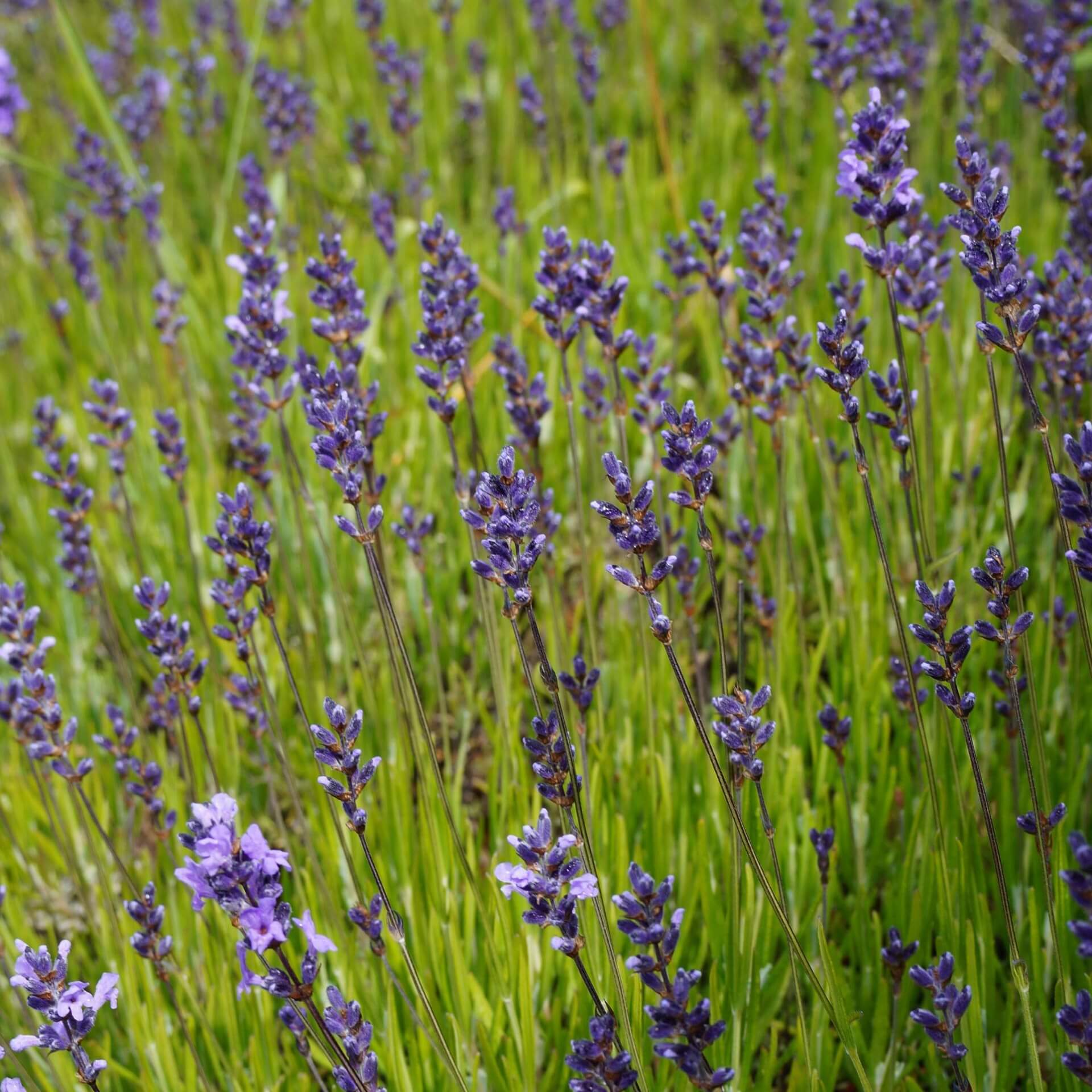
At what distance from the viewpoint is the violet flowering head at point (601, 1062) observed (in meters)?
1.37

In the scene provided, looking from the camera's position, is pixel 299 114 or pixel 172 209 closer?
pixel 299 114

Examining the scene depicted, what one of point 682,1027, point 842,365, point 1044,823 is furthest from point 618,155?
point 682,1027

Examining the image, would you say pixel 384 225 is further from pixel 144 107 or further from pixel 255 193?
pixel 144 107

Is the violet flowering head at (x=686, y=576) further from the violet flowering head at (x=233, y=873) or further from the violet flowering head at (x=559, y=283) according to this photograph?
the violet flowering head at (x=233, y=873)

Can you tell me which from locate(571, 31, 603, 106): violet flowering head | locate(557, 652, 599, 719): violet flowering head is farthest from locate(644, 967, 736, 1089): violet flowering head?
locate(571, 31, 603, 106): violet flowering head

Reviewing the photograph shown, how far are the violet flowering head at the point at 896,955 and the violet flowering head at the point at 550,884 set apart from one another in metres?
0.63

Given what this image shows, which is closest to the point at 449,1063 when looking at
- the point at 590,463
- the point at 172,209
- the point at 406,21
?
the point at 590,463

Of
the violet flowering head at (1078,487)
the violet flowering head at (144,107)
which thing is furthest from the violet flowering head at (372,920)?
the violet flowering head at (144,107)

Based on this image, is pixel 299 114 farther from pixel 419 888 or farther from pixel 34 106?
pixel 419 888

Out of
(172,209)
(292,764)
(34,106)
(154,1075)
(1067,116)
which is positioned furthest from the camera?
(34,106)

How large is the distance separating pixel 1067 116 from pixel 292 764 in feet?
10.2

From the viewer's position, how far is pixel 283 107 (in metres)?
4.09

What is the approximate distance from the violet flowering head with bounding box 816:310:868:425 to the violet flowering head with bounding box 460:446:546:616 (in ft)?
1.50

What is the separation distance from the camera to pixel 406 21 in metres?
6.01
